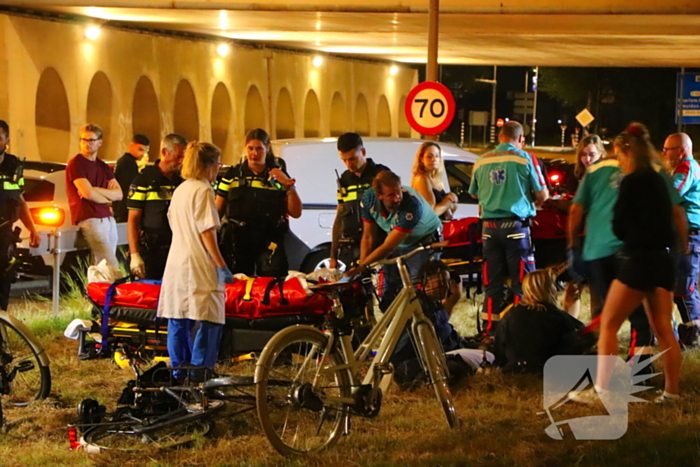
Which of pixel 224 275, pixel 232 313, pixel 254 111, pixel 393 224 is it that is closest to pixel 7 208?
pixel 232 313

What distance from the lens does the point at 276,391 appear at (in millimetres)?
5340

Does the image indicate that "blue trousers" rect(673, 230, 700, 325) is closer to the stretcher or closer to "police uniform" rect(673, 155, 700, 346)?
"police uniform" rect(673, 155, 700, 346)

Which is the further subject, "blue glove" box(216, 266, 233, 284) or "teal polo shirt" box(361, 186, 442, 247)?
"teal polo shirt" box(361, 186, 442, 247)

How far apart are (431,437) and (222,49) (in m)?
21.4

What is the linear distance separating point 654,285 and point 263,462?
254 cm

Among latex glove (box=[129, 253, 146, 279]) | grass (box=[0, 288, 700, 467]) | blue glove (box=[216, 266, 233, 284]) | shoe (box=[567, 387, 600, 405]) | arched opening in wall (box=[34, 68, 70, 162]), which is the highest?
arched opening in wall (box=[34, 68, 70, 162])

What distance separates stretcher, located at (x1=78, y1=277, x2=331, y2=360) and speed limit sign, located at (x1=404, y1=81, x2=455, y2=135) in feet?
19.3

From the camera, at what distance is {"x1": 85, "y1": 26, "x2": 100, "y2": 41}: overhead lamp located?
20.4 metres

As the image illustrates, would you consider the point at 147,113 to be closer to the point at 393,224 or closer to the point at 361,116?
the point at 361,116

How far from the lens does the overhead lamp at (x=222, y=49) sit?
2591 cm

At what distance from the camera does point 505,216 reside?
845 cm

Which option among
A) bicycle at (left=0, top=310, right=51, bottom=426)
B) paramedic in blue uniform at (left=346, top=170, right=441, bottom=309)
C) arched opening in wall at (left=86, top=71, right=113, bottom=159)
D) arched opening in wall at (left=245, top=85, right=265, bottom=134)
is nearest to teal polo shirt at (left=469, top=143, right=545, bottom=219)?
paramedic in blue uniform at (left=346, top=170, right=441, bottom=309)

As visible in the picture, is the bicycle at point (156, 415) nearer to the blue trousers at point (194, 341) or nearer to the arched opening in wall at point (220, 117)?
the blue trousers at point (194, 341)

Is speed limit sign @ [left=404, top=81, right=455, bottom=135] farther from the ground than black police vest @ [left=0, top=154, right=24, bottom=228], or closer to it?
farther from the ground
